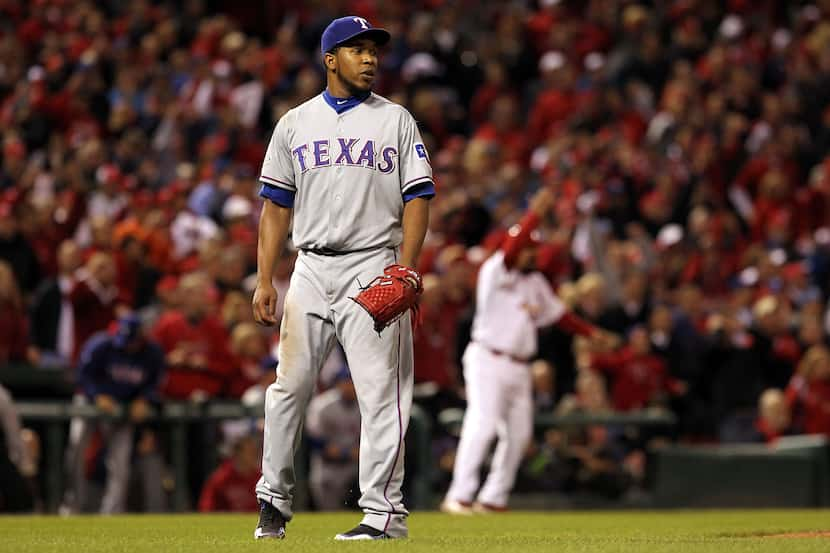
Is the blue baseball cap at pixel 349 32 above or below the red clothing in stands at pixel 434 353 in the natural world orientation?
above

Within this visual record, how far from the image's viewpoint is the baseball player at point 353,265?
21.3ft

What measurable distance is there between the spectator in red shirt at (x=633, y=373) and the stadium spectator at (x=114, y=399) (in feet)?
13.9

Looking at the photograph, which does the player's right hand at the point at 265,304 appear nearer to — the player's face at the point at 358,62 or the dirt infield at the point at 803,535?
the player's face at the point at 358,62

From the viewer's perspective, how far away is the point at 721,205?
17703mm

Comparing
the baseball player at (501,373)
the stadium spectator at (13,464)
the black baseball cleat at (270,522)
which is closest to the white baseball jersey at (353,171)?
the black baseball cleat at (270,522)

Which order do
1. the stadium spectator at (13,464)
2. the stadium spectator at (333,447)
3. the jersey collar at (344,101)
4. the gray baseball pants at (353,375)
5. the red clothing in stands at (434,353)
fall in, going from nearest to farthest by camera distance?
1. the gray baseball pants at (353,375)
2. the jersey collar at (344,101)
3. the stadium spectator at (13,464)
4. the stadium spectator at (333,447)
5. the red clothing in stands at (434,353)

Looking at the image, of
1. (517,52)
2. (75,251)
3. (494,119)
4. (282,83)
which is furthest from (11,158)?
(517,52)

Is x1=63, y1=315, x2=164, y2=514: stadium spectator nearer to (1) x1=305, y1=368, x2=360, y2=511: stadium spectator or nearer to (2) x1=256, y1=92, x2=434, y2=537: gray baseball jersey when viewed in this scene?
(1) x1=305, y1=368, x2=360, y2=511: stadium spectator

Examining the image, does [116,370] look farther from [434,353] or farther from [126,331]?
[434,353]

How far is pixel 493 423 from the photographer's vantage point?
37.1ft

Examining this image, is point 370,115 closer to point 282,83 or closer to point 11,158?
point 11,158

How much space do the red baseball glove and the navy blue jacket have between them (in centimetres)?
535

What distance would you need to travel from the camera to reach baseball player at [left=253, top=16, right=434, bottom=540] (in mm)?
6484

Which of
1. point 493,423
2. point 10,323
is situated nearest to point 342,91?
point 493,423
